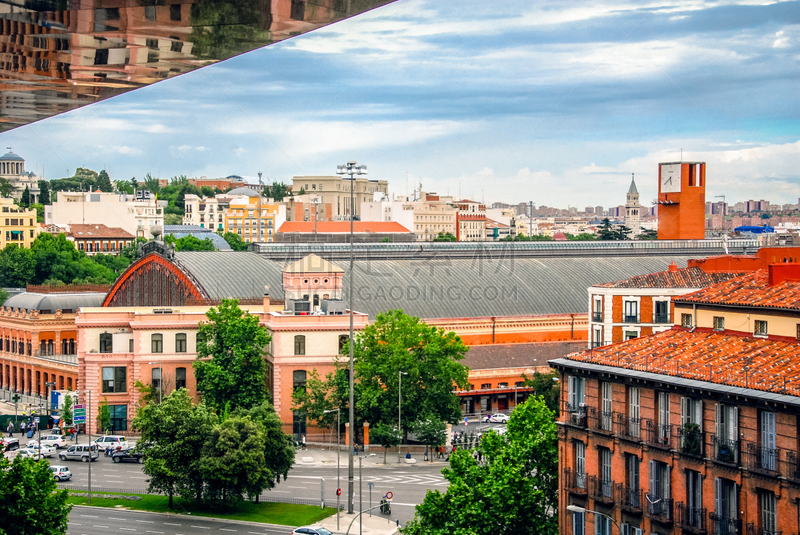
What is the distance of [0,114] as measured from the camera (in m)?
11.1

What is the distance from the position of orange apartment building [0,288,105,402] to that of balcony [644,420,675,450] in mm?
79444

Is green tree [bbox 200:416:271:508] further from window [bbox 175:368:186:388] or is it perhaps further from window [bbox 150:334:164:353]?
window [bbox 150:334:164:353]

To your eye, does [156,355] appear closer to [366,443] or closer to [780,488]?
[366,443]

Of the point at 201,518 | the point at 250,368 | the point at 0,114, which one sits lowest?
the point at 201,518

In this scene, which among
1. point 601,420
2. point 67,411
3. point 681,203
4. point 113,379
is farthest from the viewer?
point 681,203

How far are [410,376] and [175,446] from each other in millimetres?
22655

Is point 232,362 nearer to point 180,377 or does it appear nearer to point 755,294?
point 180,377

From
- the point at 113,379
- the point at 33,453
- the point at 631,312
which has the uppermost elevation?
the point at 631,312

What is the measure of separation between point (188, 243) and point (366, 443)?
123277 mm

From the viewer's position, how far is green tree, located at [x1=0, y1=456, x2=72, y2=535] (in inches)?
1604

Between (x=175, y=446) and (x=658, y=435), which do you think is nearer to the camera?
(x=658, y=435)

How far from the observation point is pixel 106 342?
90000mm

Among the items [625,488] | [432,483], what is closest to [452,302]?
[432,483]

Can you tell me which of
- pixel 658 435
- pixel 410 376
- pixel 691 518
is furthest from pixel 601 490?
pixel 410 376
